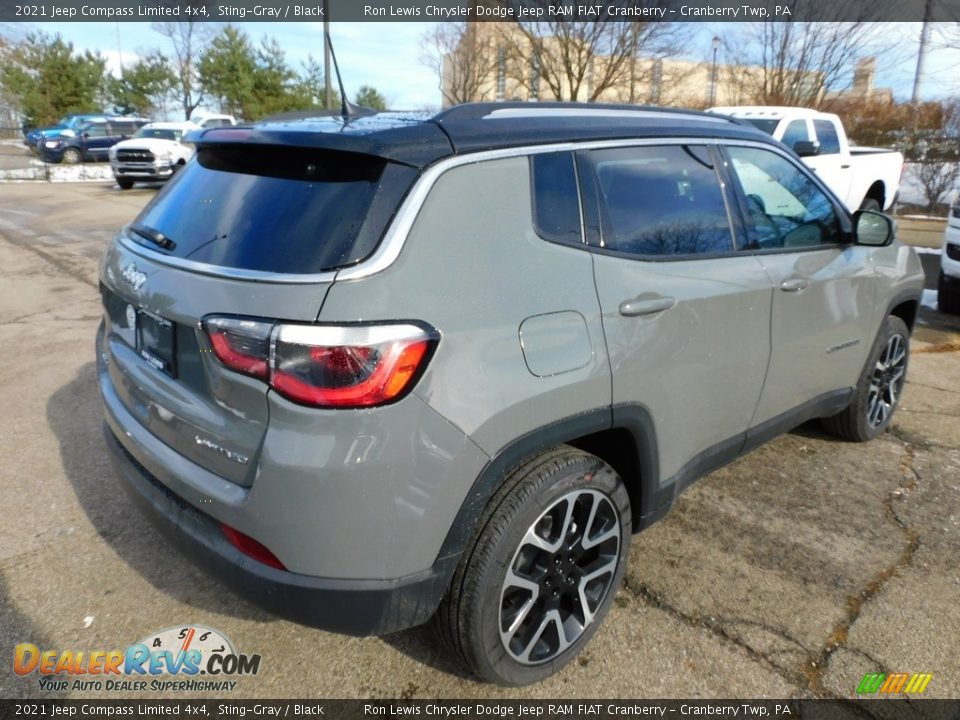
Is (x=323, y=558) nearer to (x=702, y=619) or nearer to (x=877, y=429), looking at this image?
(x=702, y=619)

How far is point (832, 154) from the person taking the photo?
394 inches

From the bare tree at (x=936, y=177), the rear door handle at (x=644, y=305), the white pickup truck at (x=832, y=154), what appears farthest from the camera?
the bare tree at (x=936, y=177)

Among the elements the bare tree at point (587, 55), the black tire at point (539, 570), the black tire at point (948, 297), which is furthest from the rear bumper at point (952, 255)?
the bare tree at point (587, 55)

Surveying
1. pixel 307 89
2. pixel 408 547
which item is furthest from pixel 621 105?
pixel 307 89

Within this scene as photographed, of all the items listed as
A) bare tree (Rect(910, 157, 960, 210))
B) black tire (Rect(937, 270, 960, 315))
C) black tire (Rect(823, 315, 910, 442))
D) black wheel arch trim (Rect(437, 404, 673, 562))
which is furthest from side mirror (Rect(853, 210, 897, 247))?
bare tree (Rect(910, 157, 960, 210))

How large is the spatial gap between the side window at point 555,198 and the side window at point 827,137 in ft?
29.5

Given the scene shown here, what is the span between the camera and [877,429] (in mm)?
4195

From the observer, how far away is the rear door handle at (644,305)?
2312 mm

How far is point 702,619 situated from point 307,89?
36806mm

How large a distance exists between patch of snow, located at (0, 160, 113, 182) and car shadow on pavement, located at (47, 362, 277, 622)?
2301 centimetres

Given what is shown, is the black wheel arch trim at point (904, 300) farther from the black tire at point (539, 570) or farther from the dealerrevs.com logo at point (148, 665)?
the dealerrevs.com logo at point (148, 665)

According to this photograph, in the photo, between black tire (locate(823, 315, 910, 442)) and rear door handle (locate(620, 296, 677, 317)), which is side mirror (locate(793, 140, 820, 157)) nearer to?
black tire (locate(823, 315, 910, 442))

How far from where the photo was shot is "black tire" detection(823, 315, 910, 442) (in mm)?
3895

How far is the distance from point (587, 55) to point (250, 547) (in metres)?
20.4
